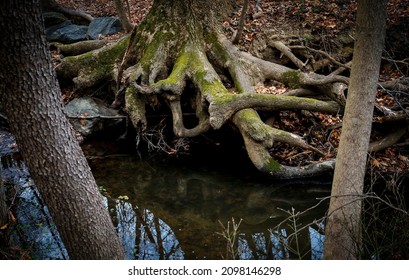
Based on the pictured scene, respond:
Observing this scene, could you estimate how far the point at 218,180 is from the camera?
6793mm

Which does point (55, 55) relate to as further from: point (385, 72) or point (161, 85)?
point (385, 72)

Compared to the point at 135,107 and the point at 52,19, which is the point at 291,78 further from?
the point at 52,19

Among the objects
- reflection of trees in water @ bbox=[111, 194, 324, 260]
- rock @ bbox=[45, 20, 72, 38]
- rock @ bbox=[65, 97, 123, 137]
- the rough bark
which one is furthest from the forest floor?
the rough bark

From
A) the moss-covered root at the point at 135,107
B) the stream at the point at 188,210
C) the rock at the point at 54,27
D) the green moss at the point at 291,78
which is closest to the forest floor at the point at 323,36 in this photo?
the green moss at the point at 291,78

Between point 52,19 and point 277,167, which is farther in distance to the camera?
point 52,19

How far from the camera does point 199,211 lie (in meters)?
5.82

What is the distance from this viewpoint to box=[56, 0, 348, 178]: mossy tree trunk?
6691 millimetres

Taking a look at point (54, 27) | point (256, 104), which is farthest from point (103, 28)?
point (256, 104)

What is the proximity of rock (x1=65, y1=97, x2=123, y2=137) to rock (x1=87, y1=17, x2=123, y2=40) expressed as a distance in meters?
3.46

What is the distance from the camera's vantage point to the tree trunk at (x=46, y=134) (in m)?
2.42

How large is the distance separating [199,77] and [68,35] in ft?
20.6

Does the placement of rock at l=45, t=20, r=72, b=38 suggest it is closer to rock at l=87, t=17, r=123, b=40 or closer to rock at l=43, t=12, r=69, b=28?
rock at l=43, t=12, r=69, b=28

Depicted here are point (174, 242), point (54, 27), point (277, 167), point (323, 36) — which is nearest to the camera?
point (174, 242)

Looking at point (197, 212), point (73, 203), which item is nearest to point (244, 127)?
point (197, 212)
